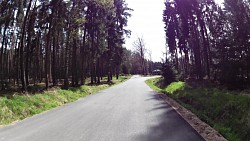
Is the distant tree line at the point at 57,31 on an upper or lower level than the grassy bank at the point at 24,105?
upper

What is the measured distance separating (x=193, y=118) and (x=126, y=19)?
139 feet

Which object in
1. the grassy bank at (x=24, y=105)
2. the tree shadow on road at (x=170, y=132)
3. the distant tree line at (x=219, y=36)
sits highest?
the distant tree line at (x=219, y=36)

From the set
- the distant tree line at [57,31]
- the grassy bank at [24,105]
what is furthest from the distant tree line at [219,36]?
the grassy bank at [24,105]

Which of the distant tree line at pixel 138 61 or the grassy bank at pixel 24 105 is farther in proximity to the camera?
the distant tree line at pixel 138 61

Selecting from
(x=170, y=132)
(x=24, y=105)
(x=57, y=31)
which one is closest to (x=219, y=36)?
(x=57, y=31)

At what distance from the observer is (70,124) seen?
10.4 meters

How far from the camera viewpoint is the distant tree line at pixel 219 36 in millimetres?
24859

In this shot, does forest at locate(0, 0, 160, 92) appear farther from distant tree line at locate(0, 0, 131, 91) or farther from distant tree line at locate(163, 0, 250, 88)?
distant tree line at locate(163, 0, 250, 88)

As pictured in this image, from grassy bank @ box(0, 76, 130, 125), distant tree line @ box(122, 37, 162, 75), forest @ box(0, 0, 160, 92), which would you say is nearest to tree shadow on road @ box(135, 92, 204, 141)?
grassy bank @ box(0, 76, 130, 125)

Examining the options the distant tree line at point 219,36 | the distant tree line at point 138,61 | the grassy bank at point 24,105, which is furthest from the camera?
the distant tree line at point 138,61

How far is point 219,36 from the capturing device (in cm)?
3716

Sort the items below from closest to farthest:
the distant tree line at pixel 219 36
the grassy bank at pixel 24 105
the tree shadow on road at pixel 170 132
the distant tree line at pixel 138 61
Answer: the tree shadow on road at pixel 170 132, the grassy bank at pixel 24 105, the distant tree line at pixel 219 36, the distant tree line at pixel 138 61

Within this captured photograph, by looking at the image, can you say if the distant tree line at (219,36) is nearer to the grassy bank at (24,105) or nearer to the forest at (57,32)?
the forest at (57,32)

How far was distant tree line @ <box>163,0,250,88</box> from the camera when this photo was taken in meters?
24.9
